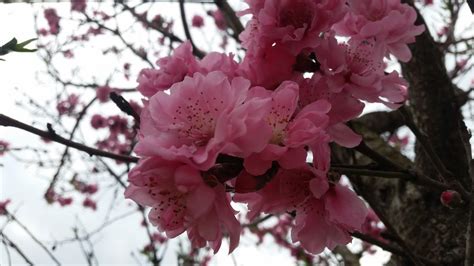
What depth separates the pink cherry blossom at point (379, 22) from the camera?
113cm

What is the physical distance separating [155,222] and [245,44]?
49cm

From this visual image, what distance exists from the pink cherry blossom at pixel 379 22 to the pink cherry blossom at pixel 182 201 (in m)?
0.57

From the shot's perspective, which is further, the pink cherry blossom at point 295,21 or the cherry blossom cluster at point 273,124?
the pink cherry blossom at point 295,21

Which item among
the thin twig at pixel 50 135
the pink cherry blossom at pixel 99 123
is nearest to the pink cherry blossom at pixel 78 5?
the pink cherry blossom at pixel 99 123

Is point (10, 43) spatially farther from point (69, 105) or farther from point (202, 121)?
point (69, 105)

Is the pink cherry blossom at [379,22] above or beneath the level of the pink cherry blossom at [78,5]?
beneath

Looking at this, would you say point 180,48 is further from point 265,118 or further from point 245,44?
point 265,118

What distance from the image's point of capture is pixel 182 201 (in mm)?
848

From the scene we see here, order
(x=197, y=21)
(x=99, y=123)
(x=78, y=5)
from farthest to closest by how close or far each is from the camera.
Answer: (x=197, y=21) < (x=99, y=123) < (x=78, y=5)

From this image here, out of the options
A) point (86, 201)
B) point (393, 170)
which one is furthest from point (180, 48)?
point (86, 201)

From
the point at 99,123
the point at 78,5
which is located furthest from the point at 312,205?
the point at 99,123

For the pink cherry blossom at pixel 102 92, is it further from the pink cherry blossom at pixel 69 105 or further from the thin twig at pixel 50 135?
the thin twig at pixel 50 135

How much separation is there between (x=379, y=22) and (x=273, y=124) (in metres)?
0.44

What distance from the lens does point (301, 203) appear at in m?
0.99
